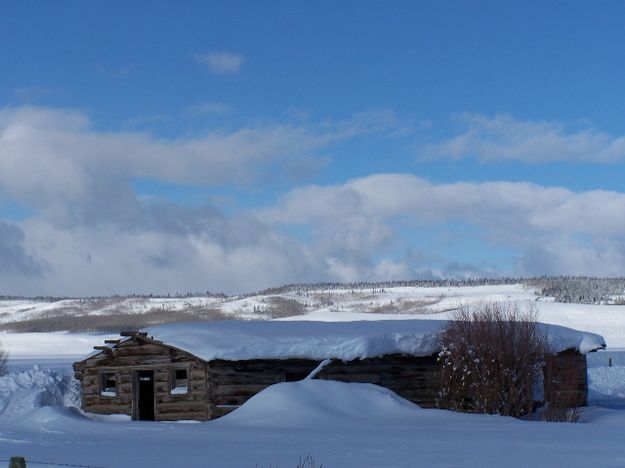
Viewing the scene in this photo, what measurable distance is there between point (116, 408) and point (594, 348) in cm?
1505

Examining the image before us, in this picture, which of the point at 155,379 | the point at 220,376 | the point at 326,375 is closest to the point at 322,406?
the point at 326,375

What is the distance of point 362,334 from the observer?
2741 cm

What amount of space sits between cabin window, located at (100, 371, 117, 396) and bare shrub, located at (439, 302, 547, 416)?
9.89 meters

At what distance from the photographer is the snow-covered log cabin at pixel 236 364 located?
26344 mm

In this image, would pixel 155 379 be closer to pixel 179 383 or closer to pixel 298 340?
pixel 179 383

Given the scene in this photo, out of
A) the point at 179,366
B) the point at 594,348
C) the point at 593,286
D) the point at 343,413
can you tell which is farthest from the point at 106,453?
the point at 593,286

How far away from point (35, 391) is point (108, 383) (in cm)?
373

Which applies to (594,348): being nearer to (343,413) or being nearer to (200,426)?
(343,413)

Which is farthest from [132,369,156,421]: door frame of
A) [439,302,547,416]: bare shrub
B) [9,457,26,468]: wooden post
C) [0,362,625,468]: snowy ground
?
[9,457,26,468]: wooden post

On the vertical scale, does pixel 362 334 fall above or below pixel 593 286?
below

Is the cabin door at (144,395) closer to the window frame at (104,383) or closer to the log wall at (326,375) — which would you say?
the window frame at (104,383)

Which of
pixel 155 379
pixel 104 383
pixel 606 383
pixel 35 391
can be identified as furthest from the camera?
pixel 606 383

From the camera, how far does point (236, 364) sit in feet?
86.9

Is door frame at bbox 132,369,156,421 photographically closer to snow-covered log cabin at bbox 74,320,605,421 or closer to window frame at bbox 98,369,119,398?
snow-covered log cabin at bbox 74,320,605,421
